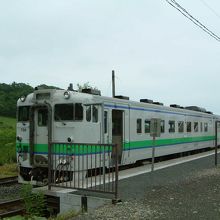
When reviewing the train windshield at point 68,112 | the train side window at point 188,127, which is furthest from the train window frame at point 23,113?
the train side window at point 188,127

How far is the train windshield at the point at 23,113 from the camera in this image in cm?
1428

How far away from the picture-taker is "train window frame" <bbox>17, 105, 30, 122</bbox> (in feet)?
46.8

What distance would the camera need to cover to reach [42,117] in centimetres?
1406

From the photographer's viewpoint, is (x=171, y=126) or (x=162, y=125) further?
(x=171, y=126)

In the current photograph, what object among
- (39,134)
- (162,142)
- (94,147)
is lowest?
(162,142)

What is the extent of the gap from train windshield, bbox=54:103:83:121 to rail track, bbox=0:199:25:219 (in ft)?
9.87

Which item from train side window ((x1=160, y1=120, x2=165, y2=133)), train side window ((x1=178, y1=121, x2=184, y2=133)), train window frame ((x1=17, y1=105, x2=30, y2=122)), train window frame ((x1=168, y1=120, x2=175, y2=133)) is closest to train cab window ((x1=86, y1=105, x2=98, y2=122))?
train window frame ((x1=17, y1=105, x2=30, y2=122))

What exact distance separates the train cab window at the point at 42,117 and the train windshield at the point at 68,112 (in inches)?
19.2

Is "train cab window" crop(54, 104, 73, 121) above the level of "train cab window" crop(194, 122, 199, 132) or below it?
above

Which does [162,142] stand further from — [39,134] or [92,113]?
[39,134]

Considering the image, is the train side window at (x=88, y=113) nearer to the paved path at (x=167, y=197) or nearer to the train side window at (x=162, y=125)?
the paved path at (x=167, y=197)

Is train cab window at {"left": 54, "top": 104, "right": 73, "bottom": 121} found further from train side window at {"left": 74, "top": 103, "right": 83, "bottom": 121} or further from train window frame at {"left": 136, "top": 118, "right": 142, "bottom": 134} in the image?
train window frame at {"left": 136, "top": 118, "right": 142, "bottom": 134}

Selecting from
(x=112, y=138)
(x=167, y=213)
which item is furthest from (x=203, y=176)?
(x=167, y=213)

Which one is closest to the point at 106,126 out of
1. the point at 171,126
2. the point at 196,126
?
the point at 171,126
